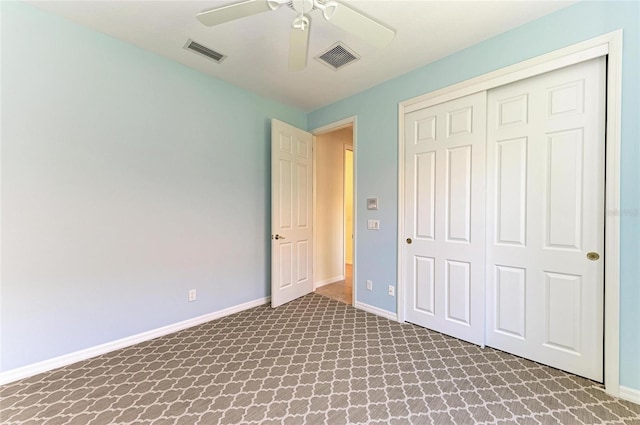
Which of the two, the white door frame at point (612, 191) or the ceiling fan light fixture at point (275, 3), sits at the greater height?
the ceiling fan light fixture at point (275, 3)

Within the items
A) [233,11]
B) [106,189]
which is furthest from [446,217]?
[106,189]

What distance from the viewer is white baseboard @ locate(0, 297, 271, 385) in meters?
1.86

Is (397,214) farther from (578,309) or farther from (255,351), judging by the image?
(255,351)

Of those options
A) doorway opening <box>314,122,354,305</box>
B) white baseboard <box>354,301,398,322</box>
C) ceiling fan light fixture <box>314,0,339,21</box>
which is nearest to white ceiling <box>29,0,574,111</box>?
ceiling fan light fixture <box>314,0,339,21</box>

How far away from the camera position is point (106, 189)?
2.20m

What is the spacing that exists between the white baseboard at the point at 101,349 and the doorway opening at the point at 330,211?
5.11ft

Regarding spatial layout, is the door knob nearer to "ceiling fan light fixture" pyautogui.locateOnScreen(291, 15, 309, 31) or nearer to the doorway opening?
"ceiling fan light fixture" pyautogui.locateOnScreen(291, 15, 309, 31)

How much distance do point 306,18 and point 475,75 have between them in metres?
1.63

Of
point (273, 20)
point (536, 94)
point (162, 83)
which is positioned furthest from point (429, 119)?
point (162, 83)

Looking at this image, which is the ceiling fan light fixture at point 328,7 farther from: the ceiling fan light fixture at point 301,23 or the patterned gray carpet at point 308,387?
the patterned gray carpet at point 308,387

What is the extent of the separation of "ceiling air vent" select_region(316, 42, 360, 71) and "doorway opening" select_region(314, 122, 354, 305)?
4.55 feet

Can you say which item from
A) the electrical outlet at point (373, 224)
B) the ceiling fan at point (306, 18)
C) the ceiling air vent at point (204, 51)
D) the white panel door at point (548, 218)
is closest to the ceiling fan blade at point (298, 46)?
the ceiling fan at point (306, 18)

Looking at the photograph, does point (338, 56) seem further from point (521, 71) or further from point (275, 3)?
point (521, 71)

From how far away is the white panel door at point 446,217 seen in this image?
2.32 metres
